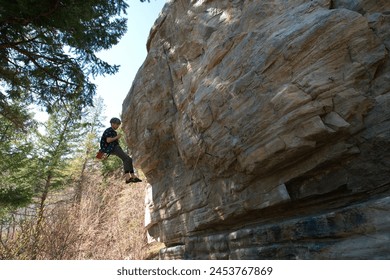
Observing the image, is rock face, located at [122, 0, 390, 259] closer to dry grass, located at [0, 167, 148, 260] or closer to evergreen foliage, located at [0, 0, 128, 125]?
evergreen foliage, located at [0, 0, 128, 125]

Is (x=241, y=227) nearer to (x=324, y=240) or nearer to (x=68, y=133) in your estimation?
(x=324, y=240)

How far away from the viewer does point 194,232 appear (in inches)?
263

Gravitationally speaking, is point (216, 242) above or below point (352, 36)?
below

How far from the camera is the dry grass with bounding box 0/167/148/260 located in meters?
7.97

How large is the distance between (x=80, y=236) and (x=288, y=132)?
8.84 metres

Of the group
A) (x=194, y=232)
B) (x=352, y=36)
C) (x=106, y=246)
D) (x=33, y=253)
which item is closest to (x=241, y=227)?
(x=194, y=232)

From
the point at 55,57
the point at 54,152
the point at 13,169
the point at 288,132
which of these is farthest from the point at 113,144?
the point at 54,152

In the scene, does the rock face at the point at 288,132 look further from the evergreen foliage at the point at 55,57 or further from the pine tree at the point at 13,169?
the pine tree at the point at 13,169

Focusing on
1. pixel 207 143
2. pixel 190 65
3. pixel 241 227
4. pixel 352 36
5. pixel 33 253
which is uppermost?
pixel 190 65

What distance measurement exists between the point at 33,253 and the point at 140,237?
4.93 m

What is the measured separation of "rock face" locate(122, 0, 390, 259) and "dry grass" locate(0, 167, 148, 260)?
15.9ft

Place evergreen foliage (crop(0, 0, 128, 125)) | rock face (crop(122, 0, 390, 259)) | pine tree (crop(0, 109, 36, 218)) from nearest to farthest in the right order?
rock face (crop(122, 0, 390, 259)) → evergreen foliage (crop(0, 0, 128, 125)) → pine tree (crop(0, 109, 36, 218))

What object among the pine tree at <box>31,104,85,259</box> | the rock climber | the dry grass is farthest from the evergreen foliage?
the pine tree at <box>31,104,85,259</box>

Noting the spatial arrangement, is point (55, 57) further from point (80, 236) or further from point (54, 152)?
point (54, 152)
